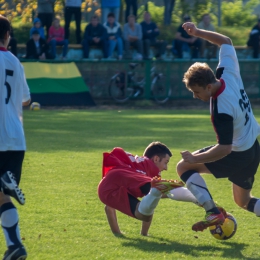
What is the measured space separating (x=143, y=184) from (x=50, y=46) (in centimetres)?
1611

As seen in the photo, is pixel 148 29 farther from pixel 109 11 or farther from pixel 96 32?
pixel 96 32

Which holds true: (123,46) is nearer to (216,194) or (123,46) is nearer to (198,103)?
(198,103)

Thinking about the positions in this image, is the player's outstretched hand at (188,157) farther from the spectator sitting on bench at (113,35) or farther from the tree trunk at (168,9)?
the tree trunk at (168,9)

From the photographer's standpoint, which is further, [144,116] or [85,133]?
[144,116]

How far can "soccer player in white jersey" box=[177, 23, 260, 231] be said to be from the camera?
5.40 meters

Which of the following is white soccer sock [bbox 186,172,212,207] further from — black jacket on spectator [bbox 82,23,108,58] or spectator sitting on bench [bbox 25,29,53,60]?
black jacket on spectator [bbox 82,23,108,58]

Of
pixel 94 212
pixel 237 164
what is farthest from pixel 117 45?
pixel 237 164

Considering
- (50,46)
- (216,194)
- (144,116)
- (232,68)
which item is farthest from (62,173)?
(50,46)

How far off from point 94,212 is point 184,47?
53.8 ft

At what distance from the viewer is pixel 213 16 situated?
35.0 meters

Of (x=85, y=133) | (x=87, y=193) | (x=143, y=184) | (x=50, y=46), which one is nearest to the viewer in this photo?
(x=143, y=184)

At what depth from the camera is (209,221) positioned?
5.51m

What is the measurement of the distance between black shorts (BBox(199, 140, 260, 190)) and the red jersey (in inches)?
20.9

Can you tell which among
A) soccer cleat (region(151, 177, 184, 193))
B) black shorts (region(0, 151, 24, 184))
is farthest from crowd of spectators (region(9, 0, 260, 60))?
black shorts (region(0, 151, 24, 184))
